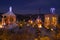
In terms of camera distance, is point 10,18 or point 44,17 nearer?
point 10,18

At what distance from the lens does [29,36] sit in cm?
1362

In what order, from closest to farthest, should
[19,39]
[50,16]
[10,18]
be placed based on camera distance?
[19,39] → [10,18] → [50,16]

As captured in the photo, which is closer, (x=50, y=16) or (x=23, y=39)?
(x=23, y=39)

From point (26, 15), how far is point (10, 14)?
9.34 m

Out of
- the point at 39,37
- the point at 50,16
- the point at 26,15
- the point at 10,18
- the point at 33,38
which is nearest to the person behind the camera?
the point at 33,38

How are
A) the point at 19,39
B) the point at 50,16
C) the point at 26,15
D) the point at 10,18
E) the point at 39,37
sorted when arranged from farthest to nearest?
the point at 26,15, the point at 50,16, the point at 10,18, the point at 39,37, the point at 19,39

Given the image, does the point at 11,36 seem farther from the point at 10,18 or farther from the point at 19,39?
Result: the point at 10,18

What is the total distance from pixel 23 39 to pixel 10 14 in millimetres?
18329

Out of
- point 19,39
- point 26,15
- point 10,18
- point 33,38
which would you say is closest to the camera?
point 19,39

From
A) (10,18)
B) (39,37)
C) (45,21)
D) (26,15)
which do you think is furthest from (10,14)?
(39,37)

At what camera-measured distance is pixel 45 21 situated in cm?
3216

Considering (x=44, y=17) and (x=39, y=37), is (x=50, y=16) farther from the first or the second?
(x=39, y=37)

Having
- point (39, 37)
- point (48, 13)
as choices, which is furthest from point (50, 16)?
point (39, 37)

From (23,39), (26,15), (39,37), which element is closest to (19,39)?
(23,39)
